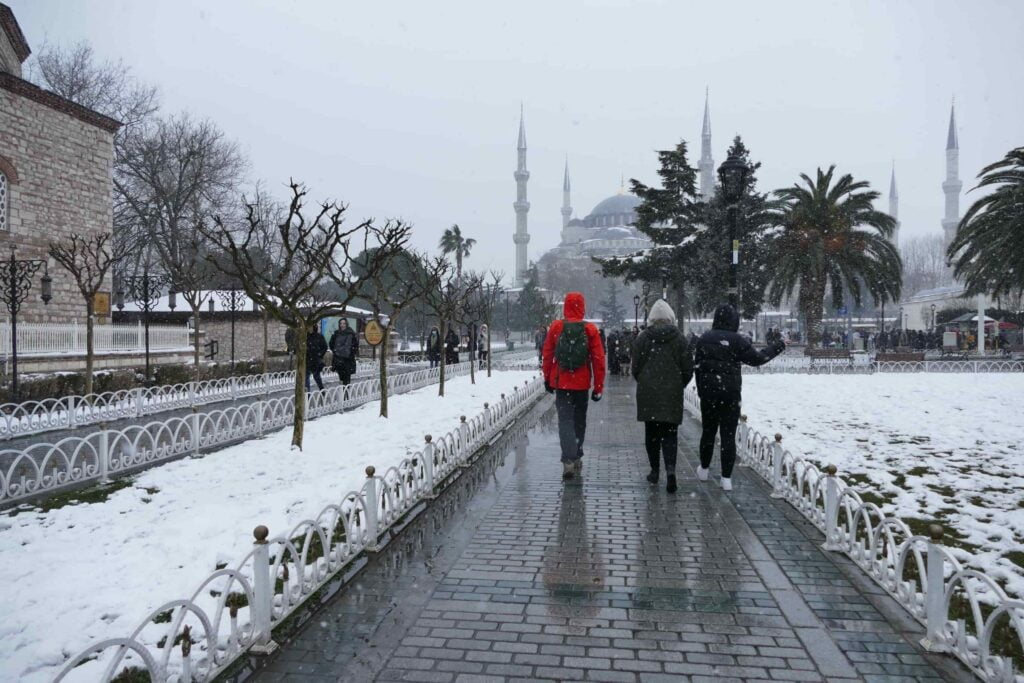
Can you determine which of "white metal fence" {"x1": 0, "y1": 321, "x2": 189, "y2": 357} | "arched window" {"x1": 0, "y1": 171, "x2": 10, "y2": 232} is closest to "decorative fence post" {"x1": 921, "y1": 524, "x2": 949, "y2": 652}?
"white metal fence" {"x1": 0, "y1": 321, "x2": 189, "y2": 357}

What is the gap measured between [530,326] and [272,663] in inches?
2504

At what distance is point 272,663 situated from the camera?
11.2 feet

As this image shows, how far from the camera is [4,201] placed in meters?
21.1

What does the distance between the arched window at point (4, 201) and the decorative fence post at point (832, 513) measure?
2418 centimetres

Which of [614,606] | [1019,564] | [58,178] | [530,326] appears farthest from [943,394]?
[530,326]

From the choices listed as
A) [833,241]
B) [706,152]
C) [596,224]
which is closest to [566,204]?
[596,224]

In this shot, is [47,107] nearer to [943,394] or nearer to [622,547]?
[622,547]

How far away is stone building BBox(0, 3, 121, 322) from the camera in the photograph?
21109mm

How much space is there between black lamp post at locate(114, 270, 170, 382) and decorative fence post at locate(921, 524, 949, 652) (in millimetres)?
17335

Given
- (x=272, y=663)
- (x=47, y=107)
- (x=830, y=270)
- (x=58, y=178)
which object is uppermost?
(x=47, y=107)

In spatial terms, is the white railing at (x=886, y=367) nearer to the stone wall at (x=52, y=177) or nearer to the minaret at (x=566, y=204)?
the stone wall at (x=52, y=177)

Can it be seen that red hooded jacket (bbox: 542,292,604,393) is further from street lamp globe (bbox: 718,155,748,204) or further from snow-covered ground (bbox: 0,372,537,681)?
street lamp globe (bbox: 718,155,748,204)

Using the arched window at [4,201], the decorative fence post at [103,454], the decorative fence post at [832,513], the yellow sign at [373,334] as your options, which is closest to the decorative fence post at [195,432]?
the decorative fence post at [103,454]

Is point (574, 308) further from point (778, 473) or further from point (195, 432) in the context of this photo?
point (195, 432)
